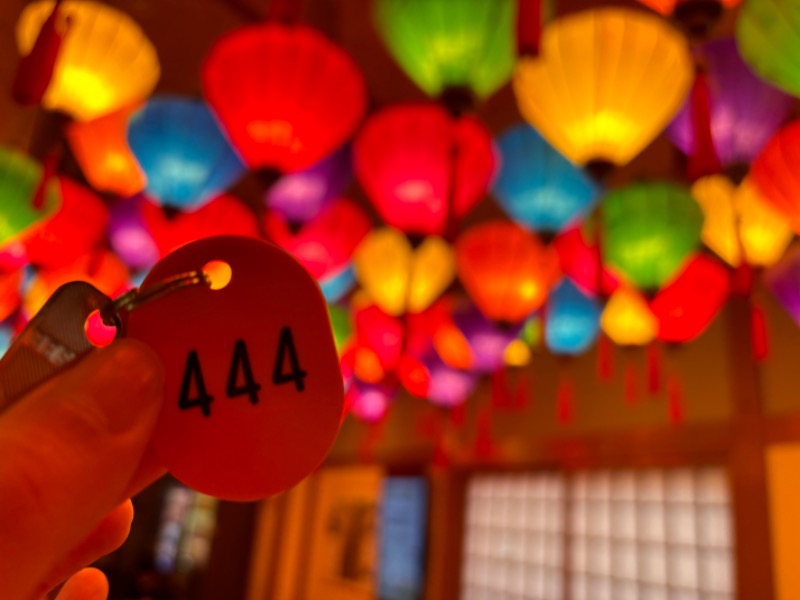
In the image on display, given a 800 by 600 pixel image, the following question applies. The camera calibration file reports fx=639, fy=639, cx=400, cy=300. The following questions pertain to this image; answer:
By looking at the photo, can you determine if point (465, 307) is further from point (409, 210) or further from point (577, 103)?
point (577, 103)

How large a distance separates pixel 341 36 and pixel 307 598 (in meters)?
6.10

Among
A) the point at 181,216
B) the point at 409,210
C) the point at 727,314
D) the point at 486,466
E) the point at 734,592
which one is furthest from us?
A: the point at 486,466

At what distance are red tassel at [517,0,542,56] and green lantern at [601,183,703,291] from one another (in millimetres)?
1298

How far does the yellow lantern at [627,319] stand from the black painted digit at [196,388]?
295 cm

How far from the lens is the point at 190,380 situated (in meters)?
0.44

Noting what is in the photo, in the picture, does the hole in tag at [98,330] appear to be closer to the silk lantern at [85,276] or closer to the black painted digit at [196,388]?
the black painted digit at [196,388]

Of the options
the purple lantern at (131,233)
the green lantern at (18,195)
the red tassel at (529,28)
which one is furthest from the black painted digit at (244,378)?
the purple lantern at (131,233)

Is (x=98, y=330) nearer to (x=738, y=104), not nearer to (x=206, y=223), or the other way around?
(x=738, y=104)

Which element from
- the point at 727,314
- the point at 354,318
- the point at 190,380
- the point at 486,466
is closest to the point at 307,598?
the point at 486,466

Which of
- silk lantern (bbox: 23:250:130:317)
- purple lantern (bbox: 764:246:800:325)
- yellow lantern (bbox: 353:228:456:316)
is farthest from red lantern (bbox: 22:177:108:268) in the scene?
purple lantern (bbox: 764:246:800:325)

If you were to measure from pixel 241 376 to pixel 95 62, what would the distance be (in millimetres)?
1967

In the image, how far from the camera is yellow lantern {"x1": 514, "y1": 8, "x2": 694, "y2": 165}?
175cm

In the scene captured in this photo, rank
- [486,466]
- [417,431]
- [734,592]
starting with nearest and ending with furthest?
[734,592], [486,466], [417,431]

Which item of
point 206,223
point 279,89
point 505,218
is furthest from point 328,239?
point 505,218
